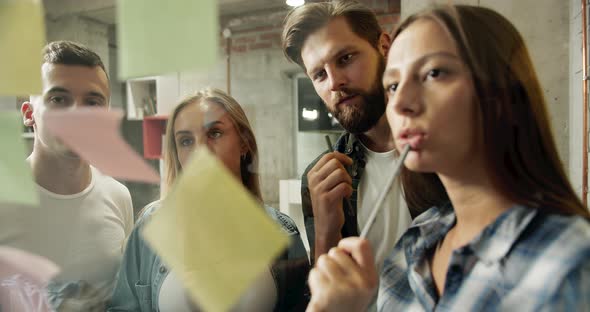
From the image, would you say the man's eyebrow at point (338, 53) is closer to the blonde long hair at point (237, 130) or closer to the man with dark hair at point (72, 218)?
the blonde long hair at point (237, 130)

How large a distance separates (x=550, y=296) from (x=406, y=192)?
0.52 feet

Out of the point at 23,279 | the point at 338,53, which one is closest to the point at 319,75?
the point at 338,53

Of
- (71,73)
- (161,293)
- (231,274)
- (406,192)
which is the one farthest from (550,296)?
(71,73)

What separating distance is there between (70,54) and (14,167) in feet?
0.55

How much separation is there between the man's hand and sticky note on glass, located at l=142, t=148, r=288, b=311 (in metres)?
0.05

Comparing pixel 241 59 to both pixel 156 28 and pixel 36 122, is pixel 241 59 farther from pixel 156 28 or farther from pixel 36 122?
pixel 36 122

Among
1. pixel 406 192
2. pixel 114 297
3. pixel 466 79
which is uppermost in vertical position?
pixel 466 79

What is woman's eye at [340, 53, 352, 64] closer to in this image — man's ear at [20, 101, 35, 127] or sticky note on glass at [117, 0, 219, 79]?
sticky note on glass at [117, 0, 219, 79]

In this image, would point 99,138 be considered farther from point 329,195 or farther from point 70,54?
point 329,195

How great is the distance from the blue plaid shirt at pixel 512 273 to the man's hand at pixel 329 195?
7 centimetres

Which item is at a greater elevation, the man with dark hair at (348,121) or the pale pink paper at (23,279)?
the man with dark hair at (348,121)

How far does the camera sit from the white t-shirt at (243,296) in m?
0.41

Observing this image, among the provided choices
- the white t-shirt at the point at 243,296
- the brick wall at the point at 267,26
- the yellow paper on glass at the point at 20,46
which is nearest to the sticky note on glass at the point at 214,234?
the white t-shirt at the point at 243,296

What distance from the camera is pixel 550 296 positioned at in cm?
32
